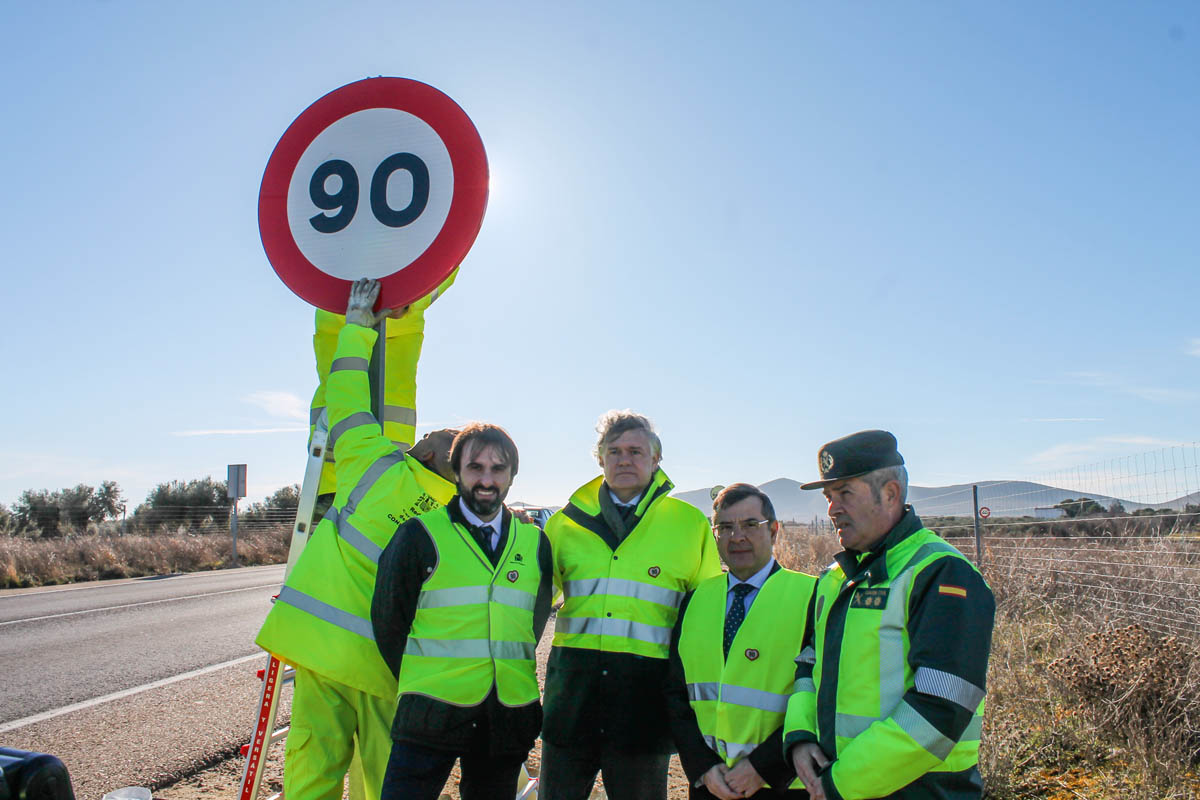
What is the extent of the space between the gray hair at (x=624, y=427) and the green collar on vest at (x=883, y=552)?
1.15m

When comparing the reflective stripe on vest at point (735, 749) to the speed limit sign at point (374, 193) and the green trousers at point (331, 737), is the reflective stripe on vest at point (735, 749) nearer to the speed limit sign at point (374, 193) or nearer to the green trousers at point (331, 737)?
the green trousers at point (331, 737)

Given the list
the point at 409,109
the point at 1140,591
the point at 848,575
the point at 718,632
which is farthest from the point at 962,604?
the point at 1140,591

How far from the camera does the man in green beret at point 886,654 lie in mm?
2051

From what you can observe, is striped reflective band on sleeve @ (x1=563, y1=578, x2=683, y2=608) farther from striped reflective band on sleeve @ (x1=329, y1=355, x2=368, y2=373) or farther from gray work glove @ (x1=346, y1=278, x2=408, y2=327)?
gray work glove @ (x1=346, y1=278, x2=408, y2=327)

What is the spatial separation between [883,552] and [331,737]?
6.73 ft

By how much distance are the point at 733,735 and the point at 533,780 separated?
157cm

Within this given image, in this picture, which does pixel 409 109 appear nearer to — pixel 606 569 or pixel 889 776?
pixel 606 569

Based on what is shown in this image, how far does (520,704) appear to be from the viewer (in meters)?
2.64

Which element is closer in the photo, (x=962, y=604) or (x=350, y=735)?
(x=962, y=604)

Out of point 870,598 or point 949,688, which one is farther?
point 870,598

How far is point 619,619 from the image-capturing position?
3.11m

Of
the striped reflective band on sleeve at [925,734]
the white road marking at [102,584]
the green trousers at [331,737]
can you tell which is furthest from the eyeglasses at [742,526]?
the white road marking at [102,584]

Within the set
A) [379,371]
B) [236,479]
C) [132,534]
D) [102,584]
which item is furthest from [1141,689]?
[132,534]

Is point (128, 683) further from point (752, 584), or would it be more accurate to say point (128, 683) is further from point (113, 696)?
point (752, 584)
